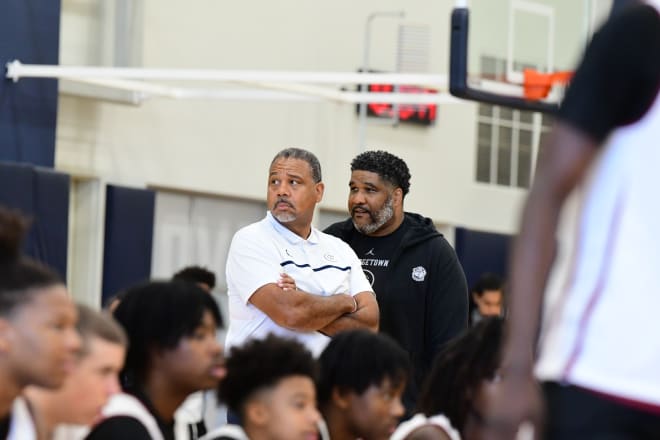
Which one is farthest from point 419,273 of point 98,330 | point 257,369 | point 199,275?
point 199,275

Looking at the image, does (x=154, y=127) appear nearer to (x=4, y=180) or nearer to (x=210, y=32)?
(x=210, y=32)

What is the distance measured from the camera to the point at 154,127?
38.5ft

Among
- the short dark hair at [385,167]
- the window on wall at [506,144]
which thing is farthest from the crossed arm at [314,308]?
the window on wall at [506,144]

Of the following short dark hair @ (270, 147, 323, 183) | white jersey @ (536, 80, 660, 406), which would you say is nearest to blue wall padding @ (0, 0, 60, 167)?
short dark hair @ (270, 147, 323, 183)

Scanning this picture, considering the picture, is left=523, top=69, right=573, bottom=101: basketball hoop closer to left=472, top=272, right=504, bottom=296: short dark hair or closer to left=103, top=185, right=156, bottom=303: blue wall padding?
left=472, top=272, right=504, bottom=296: short dark hair

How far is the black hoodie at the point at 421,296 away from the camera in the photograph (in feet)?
20.6

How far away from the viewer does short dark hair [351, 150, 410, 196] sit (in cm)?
659

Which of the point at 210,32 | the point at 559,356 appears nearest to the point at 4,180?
the point at 210,32

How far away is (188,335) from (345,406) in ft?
2.31

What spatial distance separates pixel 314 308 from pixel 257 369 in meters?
1.72

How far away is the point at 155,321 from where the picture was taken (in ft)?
13.2

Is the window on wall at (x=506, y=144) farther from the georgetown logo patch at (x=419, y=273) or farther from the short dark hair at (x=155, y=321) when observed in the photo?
the short dark hair at (x=155, y=321)

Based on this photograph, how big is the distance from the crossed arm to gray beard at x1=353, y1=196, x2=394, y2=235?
546 millimetres

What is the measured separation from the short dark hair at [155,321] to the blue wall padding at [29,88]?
6473mm
